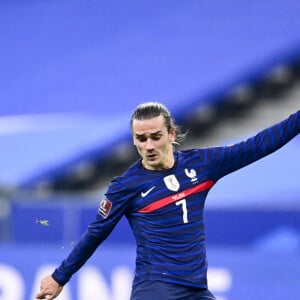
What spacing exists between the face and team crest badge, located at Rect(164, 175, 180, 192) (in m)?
0.06

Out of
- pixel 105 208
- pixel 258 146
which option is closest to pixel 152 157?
pixel 105 208

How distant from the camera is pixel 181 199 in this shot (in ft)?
12.3

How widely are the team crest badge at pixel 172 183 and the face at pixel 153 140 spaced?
0.19 ft

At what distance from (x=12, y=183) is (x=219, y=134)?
93.9 inches

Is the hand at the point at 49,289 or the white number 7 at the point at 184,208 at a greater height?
the white number 7 at the point at 184,208

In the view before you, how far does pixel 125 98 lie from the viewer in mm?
10977

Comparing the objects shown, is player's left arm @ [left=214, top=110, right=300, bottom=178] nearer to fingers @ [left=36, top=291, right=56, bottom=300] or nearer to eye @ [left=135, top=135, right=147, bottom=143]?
eye @ [left=135, top=135, right=147, bottom=143]

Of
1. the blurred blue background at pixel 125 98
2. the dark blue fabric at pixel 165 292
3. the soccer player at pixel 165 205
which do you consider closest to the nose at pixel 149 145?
the soccer player at pixel 165 205

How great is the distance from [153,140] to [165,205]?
0.27 m

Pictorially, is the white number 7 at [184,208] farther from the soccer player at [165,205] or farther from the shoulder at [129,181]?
the shoulder at [129,181]

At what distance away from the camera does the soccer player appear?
3.69 m

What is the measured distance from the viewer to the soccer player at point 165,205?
3.69 m

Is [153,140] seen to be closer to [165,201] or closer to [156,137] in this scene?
[156,137]

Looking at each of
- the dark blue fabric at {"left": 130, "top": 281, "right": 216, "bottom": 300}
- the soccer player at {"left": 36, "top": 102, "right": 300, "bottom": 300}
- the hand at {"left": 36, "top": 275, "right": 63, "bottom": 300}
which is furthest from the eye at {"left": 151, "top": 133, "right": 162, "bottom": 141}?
the hand at {"left": 36, "top": 275, "right": 63, "bottom": 300}
